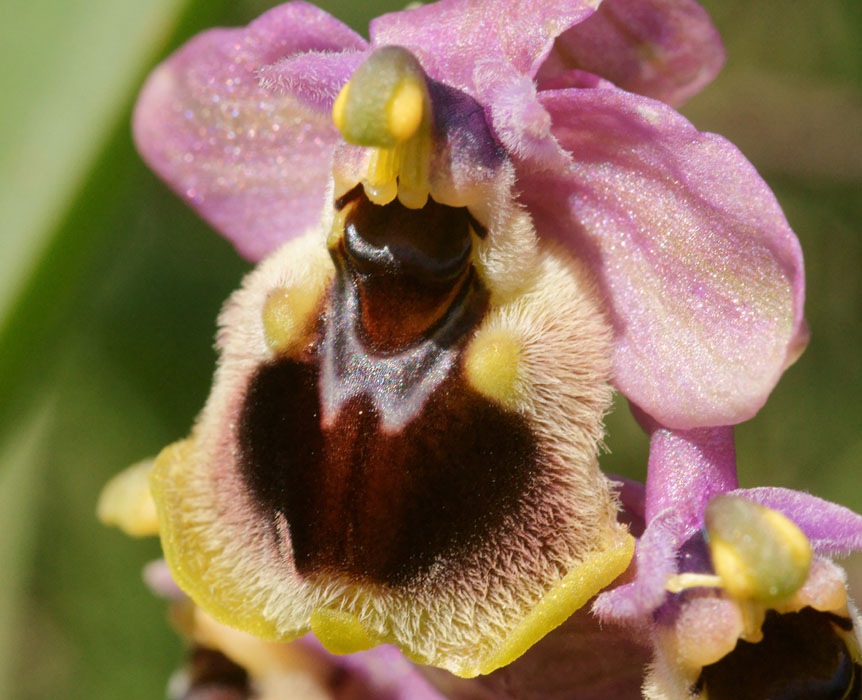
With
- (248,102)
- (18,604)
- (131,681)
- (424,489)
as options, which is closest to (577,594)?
(424,489)

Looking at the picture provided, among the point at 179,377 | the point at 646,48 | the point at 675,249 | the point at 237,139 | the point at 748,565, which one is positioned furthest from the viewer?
the point at 179,377

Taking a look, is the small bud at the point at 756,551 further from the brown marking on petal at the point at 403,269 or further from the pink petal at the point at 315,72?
the pink petal at the point at 315,72

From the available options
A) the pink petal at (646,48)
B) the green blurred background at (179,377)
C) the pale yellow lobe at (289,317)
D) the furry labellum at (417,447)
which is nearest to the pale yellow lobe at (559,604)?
the furry labellum at (417,447)

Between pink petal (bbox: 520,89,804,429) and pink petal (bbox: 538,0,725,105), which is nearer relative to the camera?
pink petal (bbox: 520,89,804,429)

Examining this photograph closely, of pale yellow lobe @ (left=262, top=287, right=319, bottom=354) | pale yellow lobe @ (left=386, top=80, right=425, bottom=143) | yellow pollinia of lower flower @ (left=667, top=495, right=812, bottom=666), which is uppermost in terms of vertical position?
pale yellow lobe @ (left=386, top=80, right=425, bottom=143)

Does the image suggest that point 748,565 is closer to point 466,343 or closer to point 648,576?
point 648,576

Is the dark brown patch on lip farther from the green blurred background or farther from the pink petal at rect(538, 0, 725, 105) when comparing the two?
the green blurred background

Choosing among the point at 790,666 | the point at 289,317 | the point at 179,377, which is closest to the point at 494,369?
the point at 289,317

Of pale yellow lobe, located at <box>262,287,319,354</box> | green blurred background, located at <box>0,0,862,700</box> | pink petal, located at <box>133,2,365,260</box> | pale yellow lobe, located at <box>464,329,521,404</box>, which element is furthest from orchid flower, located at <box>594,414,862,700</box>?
green blurred background, located at <box>0,0,862,700</box>
